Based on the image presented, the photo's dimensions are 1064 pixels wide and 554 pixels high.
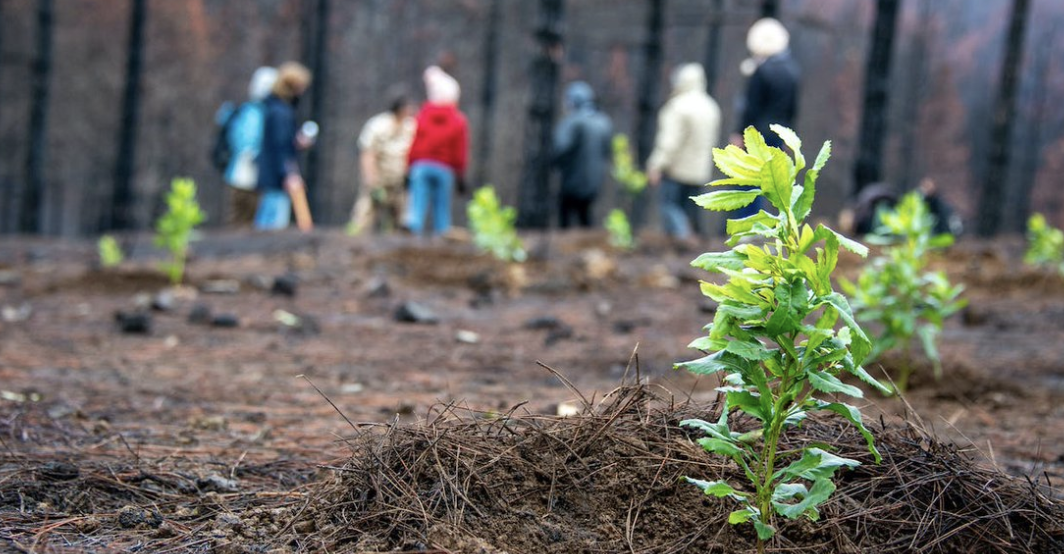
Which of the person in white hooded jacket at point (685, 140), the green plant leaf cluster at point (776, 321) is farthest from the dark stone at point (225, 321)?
the person in white hooded jacket at point (685, 140)

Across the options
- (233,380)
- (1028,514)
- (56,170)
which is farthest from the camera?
(56,170)

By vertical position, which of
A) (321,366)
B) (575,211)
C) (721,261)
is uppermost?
(721,261)

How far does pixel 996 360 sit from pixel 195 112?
3028 cm

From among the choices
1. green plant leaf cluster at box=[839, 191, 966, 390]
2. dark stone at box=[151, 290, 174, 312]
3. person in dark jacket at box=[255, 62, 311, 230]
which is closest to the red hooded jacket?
person in dark jacket at box=[255, 62, 311, 230]

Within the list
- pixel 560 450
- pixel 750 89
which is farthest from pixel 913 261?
pixel 750 89

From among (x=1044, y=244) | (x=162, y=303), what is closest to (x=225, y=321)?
(x=162, y=303)

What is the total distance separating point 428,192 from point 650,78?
5547 millimetres

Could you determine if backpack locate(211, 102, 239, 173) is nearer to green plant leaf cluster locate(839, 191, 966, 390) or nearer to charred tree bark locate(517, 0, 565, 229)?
charred tree bark locate(517, 0, 565, 229)

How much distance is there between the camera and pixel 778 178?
187cm

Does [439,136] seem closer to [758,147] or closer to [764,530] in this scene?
[758,147]

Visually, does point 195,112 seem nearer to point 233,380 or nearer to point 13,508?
point 233,380

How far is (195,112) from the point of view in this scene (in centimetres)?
3170

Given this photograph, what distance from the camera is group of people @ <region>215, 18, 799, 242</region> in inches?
421

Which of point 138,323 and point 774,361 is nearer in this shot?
point 774,361
